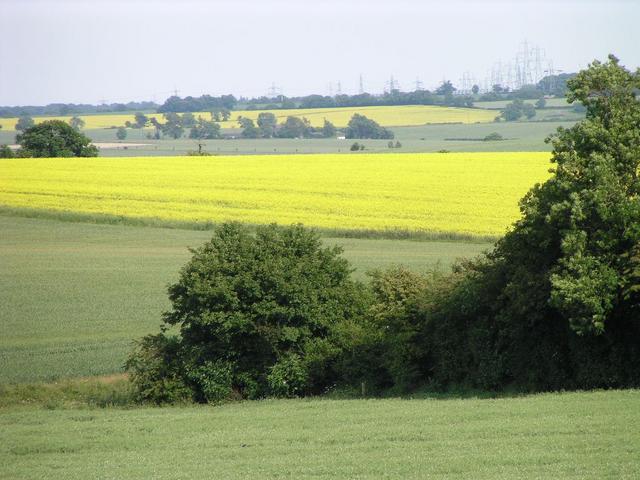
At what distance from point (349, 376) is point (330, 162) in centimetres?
5143

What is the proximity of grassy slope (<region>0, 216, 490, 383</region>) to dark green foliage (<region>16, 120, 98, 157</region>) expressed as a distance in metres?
41.1

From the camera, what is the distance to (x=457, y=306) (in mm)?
24453

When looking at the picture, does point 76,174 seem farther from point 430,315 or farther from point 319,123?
point 319,123

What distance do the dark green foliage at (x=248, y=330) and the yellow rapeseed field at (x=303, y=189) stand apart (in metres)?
21.1

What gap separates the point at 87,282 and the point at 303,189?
23.5m

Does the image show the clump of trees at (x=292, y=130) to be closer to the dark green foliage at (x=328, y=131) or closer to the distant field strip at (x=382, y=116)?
the dark green foliage at (x=328, y=131)

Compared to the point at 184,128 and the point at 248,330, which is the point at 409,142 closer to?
the point at 184,128

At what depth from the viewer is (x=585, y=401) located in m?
17.9

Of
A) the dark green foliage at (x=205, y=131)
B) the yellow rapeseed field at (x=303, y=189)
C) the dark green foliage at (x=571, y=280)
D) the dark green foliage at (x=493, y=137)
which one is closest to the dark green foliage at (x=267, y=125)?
the dark green foliage at (x=205, y=131)

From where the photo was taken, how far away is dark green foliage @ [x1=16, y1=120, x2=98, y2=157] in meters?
97.8

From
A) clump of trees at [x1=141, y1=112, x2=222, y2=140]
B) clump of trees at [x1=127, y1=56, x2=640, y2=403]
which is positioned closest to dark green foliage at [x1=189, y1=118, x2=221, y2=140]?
clump of trees at [x1=141, y1=112, x2=222, y2=140]

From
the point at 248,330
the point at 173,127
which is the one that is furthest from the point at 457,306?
the point at 173,127

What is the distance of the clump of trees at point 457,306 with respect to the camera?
68.7 feet

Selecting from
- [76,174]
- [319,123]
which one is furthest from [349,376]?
[319,123]
